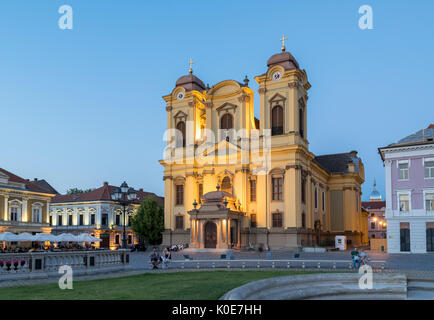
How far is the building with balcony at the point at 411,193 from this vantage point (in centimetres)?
4053

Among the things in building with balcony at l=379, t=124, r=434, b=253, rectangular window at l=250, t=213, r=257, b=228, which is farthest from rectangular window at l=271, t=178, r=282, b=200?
building with balcony at l=379, t=124, r=434, b=253

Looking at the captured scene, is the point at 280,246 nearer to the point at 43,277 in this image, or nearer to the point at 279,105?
the point at 279,105

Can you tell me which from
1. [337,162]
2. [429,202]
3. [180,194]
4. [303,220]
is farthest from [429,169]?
[337,162]

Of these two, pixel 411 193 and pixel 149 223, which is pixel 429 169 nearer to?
pixel 411 193

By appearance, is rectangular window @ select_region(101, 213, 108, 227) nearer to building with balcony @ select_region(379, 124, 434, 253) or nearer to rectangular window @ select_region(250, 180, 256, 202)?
rectangular window @ select_region(250, 180, 256, 202)

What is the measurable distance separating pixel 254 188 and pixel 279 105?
1036cm

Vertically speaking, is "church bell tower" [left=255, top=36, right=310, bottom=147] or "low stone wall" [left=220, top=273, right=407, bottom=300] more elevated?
"church bell tower" [left=255, top=36, right=310, bottom=147]

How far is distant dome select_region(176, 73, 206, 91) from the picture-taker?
6062 cm

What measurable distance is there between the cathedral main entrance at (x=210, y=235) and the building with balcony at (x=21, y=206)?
2463 centimetres

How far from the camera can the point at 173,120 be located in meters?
60.4

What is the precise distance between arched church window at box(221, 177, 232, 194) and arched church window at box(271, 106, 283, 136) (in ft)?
25.6
